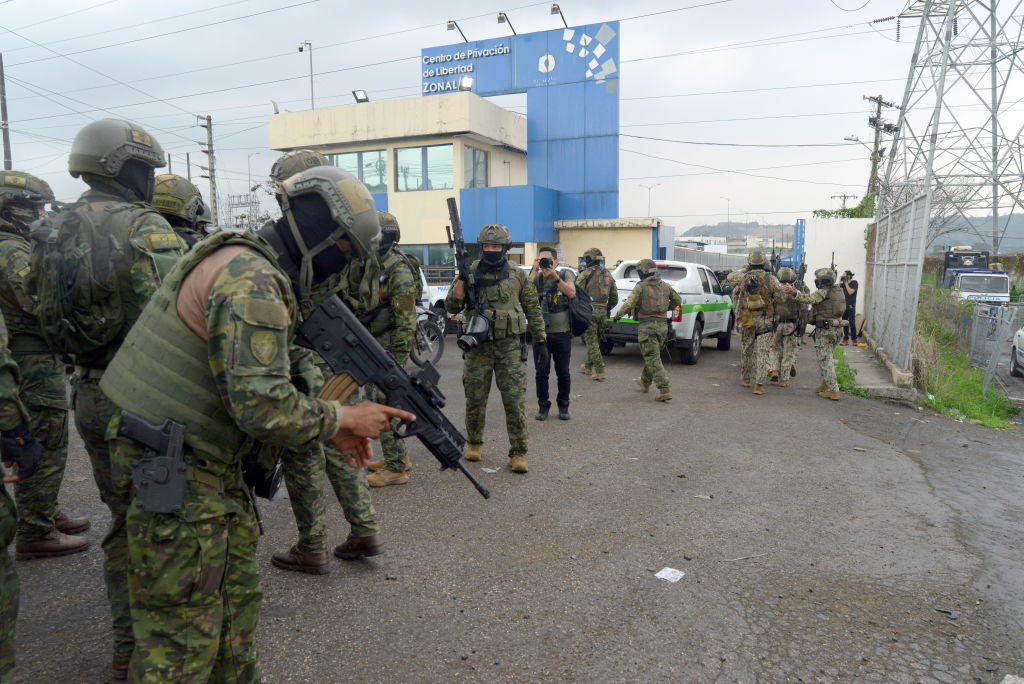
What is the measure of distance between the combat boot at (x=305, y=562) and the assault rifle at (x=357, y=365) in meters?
1.33

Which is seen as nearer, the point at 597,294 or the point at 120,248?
the point at 120,248

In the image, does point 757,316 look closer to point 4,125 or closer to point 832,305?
point 832,305

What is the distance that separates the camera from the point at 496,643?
2.95 metres

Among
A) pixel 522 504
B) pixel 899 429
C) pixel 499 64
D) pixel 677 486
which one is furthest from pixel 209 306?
pixel 499 64

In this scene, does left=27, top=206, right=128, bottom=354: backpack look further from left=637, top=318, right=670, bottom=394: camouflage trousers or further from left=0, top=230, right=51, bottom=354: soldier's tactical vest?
left=637, top=318, right=670, bottom=394: camouflage trousers

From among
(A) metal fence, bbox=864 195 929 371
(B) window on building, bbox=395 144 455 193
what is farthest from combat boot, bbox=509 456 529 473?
(B) window on building, bbox=395 144 455 193

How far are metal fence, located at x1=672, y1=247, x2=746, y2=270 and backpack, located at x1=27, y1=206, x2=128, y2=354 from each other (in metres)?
28.5

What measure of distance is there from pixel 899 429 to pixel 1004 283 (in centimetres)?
1709

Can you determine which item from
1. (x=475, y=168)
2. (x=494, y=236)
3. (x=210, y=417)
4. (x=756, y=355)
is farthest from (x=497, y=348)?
(x=475, y=168)

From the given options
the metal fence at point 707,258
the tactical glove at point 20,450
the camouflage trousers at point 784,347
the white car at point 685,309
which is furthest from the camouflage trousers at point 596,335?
the metal fence at point 707,258

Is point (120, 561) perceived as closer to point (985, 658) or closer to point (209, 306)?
point (209, 306)

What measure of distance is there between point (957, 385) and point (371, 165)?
22456 millimetres

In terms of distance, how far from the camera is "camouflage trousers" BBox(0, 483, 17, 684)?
6.99 feet

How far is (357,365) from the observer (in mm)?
2312
